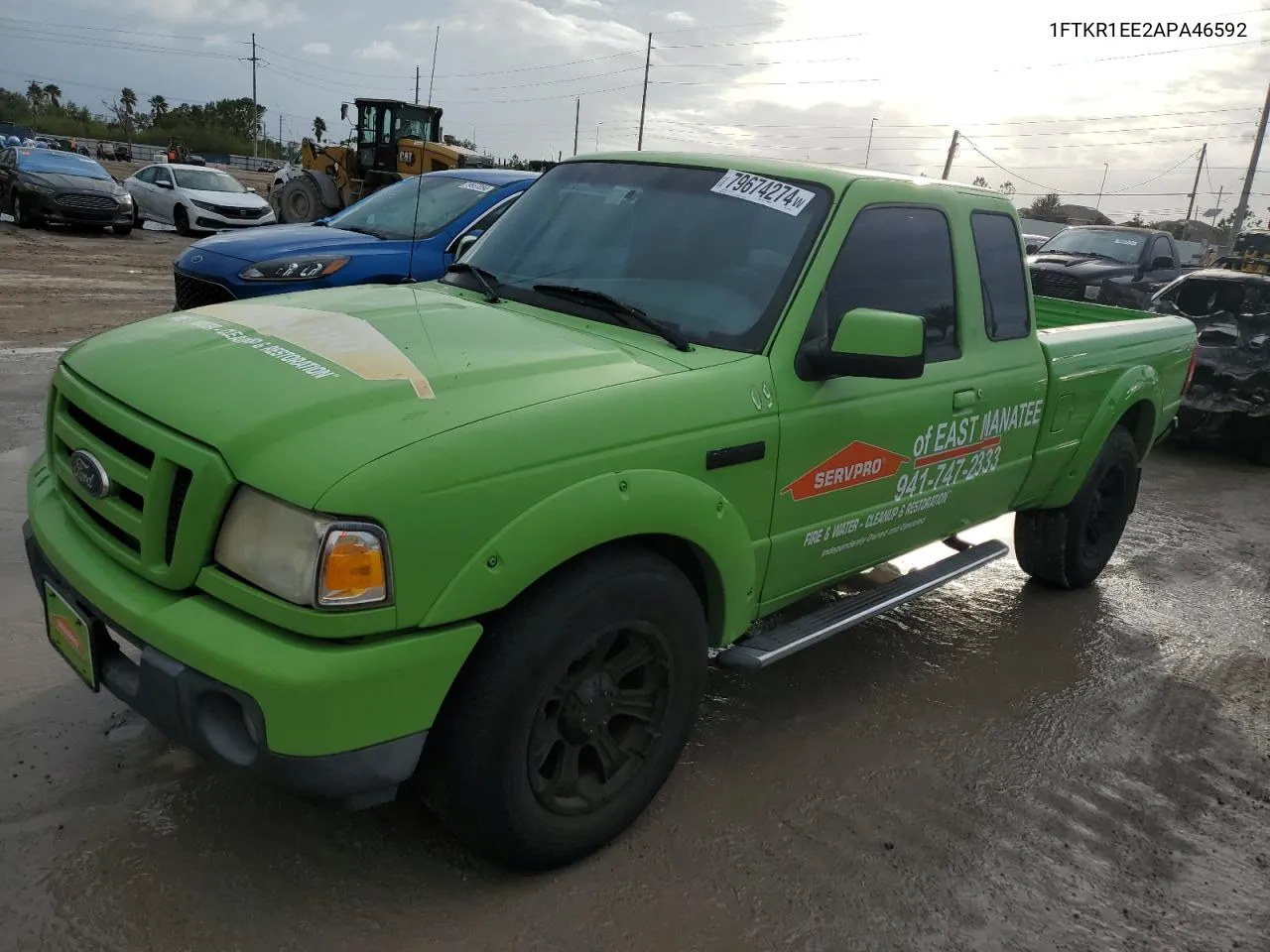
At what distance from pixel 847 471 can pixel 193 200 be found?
19.8 meters

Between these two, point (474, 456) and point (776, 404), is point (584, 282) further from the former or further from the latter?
point (474, 456)

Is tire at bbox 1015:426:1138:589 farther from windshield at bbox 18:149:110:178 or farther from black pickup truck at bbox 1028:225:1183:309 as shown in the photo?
windshield at bbox 18:149:110:178

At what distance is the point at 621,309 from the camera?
3143 mm

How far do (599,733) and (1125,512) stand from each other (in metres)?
3.88

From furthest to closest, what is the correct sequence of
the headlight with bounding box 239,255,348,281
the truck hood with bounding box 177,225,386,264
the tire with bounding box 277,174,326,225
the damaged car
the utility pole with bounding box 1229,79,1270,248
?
1. the utility pole with bounding box 1229,79,1270,248
2. the tire with bounding box 277,174,326,225
3. the damaged car
4. the truck hood with bounding box 177,225,386,264
5. the headlight with bounding box 239,255,348,281

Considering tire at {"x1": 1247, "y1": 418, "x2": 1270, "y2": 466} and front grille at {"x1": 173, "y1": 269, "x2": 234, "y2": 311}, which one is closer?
front grille at {"x1": 173, "y1": 269, "x2": 234, "y2": 311}

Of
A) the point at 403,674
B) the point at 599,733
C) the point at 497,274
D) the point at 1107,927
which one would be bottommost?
the point at 1107,927

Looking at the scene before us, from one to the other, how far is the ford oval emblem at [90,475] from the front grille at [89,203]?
17.8m

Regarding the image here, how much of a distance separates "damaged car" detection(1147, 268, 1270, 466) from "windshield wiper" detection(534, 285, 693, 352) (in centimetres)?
737

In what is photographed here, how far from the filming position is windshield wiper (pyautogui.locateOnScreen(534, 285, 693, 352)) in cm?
301

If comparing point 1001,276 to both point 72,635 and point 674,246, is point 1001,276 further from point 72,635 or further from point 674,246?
point 72,635

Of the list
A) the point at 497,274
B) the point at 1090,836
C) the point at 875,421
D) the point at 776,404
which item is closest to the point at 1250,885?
the point at 1090,836

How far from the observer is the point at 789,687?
398 centimetres

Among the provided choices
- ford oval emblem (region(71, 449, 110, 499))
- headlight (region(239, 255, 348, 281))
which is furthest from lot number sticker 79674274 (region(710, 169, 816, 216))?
headlight (region(239, 255, 348, 281))
